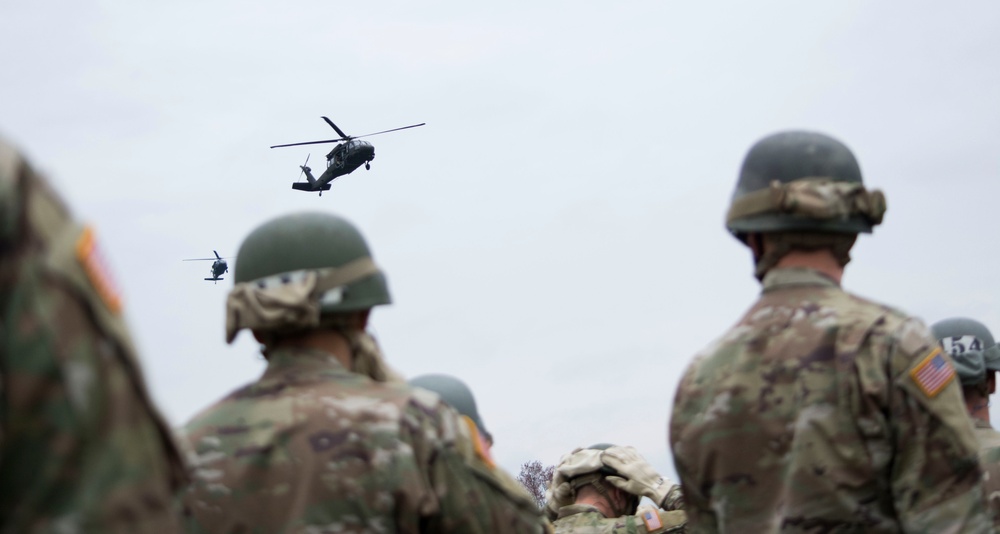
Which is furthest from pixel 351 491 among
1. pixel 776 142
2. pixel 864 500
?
pixel 776 142

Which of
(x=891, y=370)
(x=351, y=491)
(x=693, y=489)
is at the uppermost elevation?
(x=891, y=370)

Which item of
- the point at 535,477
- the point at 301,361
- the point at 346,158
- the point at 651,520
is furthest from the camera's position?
the point at 346,158

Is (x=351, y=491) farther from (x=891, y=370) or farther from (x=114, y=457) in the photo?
(x=114, y=457)

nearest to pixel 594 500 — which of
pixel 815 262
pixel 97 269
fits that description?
pixel 815 262

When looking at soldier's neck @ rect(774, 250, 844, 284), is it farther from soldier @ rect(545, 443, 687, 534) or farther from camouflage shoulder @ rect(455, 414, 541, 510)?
soldier @ rect(545, 443, 687, 534)

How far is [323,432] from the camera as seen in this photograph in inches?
151

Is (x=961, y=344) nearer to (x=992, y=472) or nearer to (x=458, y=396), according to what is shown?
(x=992, y=472)

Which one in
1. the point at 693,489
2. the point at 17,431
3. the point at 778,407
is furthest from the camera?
the point at 693,489

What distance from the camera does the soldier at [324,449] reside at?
3.77m

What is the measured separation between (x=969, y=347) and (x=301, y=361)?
460 cm

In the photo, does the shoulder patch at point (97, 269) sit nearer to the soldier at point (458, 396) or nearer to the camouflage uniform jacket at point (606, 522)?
the soldier at point (458, 396)

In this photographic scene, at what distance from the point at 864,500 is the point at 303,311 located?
1854 mm

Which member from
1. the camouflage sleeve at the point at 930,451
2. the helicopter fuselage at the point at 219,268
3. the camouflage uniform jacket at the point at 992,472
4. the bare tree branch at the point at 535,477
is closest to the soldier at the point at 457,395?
the camouflage sleeve at the point at 930,451

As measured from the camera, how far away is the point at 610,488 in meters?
8.52
